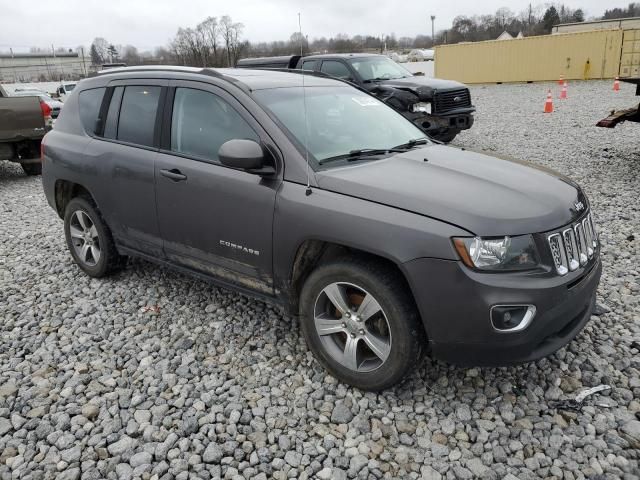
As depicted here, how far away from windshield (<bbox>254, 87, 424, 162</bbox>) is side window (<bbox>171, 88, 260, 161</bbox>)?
234mm

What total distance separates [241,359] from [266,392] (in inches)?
17.1

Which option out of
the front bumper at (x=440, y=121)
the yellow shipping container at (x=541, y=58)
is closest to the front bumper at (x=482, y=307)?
the front bumper at (x=440, y=121)

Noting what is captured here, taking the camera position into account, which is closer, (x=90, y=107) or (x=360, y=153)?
(x=360, y=153)

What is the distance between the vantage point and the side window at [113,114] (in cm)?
436

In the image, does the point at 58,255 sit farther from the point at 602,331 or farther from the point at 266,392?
the point at 602,331

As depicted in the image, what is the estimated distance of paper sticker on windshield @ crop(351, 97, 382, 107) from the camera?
13.5ft

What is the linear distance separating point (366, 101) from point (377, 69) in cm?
746

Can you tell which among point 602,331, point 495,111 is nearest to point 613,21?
point 495,111

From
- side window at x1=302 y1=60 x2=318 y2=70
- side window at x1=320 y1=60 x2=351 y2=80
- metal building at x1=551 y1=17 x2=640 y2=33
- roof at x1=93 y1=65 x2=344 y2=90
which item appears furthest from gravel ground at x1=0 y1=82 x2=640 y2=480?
metal building at x1=551 y1=17 x2=640 y2=33

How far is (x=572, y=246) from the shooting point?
2.87 meters

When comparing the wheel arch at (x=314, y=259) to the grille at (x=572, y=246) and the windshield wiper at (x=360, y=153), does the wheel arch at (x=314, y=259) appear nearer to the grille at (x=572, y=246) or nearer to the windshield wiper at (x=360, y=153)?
the windshield wiper at (x=360, y=153)

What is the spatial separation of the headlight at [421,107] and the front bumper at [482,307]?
300 inches

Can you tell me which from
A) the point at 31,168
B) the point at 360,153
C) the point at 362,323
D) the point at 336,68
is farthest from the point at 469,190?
the point at 31,168

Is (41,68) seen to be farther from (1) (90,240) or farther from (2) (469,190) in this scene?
(2) (469,190)
